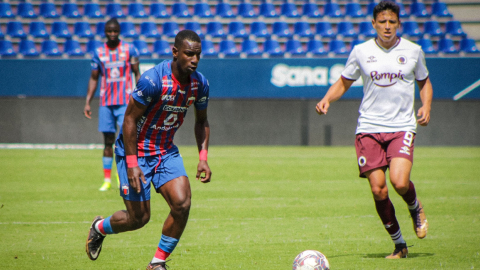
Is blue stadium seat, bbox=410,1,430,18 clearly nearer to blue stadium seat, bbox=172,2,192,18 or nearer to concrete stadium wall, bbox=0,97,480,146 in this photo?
concrete stadium wall, bbox=0,97,480,146

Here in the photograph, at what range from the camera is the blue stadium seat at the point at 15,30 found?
19094 millimetres

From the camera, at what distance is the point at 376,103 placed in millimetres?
5285

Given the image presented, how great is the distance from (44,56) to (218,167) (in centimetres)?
881

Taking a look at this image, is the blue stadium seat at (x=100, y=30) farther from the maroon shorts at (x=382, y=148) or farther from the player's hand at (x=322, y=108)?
the maroon shorts at (x=382, y=148)

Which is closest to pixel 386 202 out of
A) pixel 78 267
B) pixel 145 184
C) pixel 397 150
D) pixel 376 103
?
pixel 397 150

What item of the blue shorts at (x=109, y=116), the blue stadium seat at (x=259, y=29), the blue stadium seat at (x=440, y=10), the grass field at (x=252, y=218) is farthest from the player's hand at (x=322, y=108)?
the blue stadium seat at (x=440, y=10)

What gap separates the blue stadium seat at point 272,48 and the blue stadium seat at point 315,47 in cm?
93

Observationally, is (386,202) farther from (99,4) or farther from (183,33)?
(99,4)

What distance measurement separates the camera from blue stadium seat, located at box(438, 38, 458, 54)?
19109 millimetres

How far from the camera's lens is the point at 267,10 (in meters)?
20.2

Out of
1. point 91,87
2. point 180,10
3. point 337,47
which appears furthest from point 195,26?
point 91,87

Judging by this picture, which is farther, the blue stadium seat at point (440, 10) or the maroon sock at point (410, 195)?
the blue stadium seat at point (440, 10)

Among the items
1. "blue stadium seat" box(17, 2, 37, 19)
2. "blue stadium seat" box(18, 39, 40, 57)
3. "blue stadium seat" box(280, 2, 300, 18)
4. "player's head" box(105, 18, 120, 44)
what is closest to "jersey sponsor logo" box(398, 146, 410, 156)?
"player's head" box(105, 18, 120, 44)

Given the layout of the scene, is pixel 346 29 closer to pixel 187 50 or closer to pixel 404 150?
pixel 404 150
